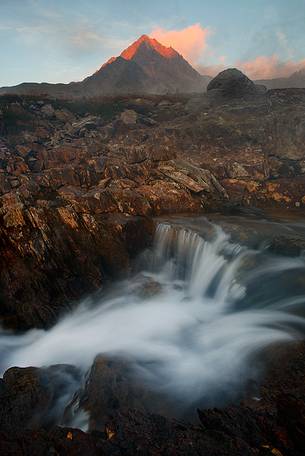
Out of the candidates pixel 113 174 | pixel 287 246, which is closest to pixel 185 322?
pixel 287 246

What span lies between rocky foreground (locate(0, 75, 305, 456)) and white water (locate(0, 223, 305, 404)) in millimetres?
979

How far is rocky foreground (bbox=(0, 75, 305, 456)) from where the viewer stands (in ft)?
20.2

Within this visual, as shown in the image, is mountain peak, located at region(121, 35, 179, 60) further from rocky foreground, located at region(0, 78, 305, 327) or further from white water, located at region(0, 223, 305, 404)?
white water, located at region(0, 223, 305, 404)

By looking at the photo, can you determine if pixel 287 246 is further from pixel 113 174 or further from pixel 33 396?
pixel 113 174

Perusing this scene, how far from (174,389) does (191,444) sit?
103 inches

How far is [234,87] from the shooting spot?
40.8 m

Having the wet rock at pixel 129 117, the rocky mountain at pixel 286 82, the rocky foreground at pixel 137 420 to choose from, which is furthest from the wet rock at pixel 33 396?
the rocky mountain at pixel 286 82

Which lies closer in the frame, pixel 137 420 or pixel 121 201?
pixel 137 420

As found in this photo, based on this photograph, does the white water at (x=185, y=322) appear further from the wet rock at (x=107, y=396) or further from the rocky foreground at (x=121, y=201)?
the rocky foreground at (x=121, y=201)

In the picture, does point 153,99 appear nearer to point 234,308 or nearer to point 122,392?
point 234,308

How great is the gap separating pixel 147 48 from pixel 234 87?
13552 cm

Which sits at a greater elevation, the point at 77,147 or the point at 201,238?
the point at 77,147

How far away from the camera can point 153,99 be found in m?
45.3

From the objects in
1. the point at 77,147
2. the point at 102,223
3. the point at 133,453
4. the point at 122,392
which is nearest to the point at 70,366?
the point at 122,392
